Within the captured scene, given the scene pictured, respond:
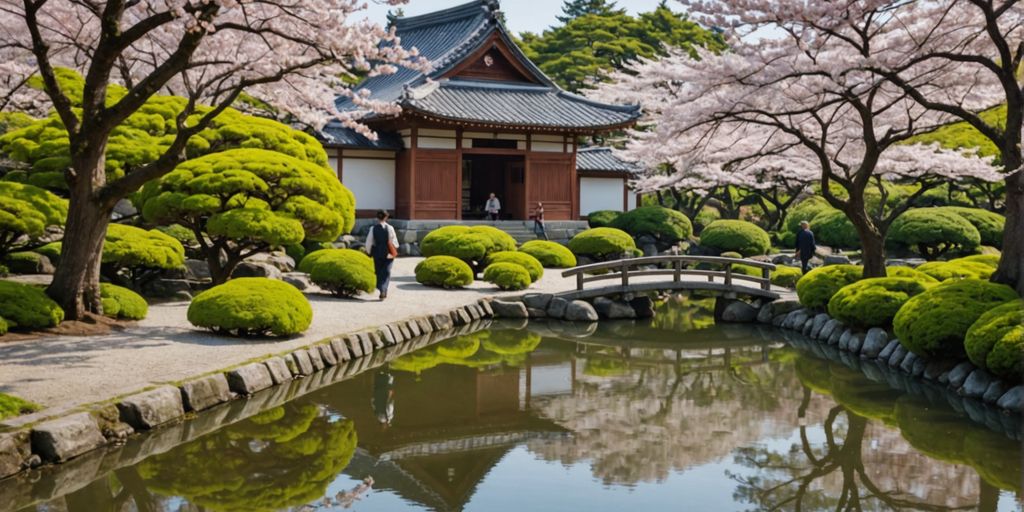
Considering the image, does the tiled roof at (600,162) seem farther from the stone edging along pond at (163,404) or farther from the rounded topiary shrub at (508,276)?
the stone edging along pond at (163,404)

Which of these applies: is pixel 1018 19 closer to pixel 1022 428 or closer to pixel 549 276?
pixel 1022 428

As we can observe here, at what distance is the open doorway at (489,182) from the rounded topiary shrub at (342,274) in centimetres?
1310

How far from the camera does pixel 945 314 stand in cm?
1130

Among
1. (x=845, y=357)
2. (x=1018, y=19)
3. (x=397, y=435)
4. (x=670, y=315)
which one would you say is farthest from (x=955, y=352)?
(x=670, y=315)

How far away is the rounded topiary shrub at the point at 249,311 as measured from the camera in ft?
37.0

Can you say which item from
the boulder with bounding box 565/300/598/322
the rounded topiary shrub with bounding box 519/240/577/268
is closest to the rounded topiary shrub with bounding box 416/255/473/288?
the boulder with bounding box 565/300/598/322

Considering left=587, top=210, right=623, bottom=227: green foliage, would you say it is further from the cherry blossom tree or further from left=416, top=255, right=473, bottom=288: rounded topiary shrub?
the cherry blossom tree

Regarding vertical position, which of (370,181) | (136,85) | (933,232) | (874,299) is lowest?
(874,299)

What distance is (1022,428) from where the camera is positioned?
944 centimetres

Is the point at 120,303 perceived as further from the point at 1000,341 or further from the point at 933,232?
the point at 933,232

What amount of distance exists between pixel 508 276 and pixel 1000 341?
1005cm

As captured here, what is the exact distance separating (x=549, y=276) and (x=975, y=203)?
1717 centimetres

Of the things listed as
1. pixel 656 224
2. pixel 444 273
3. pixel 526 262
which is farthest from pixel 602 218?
pixel 444 273

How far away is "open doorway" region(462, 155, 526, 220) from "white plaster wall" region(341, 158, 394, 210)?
11.1ft
